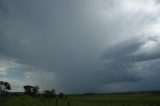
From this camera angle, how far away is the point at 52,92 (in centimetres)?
13475

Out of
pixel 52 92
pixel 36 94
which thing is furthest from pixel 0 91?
pixel 52 92

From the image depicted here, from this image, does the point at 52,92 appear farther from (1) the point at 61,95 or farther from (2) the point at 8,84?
(2) the point at 8,84

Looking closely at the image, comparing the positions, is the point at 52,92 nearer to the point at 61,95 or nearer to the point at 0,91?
the point at 61,95

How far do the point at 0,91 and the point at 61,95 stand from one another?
3571 centimetres

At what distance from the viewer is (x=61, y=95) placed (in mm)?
151625

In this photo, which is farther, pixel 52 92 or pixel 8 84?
pixel 8 84

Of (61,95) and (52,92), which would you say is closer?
(52,92)

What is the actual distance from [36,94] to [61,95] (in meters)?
16.1

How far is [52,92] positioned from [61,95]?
1784 centimetres

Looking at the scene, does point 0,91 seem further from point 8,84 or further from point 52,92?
point 52,92

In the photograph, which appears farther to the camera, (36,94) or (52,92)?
(36,94)

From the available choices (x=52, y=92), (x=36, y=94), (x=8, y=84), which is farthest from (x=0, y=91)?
(x=52, y=92)

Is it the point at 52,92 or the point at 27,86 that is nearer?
the point at 52,92

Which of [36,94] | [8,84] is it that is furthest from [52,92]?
[8,84]
